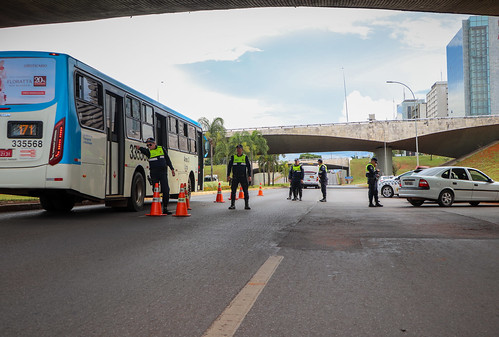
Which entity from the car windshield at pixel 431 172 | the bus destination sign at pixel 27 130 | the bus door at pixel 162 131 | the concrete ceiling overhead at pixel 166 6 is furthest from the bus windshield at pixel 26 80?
the car windshield at pixel 431 172

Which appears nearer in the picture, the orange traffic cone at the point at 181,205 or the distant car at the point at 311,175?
the orange traffic cone at the point at 181,205

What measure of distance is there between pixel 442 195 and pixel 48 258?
14092 mm

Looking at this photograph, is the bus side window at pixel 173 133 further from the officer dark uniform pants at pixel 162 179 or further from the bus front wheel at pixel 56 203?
the bus front wheel at pixel 56 203

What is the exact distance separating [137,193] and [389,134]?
165 feet

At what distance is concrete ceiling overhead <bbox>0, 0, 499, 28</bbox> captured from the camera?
51.6 ft

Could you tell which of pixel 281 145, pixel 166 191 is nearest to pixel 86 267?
pixel 166 191

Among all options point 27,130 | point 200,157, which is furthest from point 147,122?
point 200,157

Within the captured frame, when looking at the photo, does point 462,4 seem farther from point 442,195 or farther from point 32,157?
point 32,157

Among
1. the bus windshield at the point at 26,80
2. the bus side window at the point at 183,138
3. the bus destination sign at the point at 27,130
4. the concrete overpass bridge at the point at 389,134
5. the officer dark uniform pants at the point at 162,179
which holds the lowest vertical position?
the officer dark uniform pants at the point at 162,179

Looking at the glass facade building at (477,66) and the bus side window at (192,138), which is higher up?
the glass facade building at (477,66)

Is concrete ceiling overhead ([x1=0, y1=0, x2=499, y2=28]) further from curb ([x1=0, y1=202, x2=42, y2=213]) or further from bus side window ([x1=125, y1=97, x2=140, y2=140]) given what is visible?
curb ([x1=0, y1=202, x2=42, y2=213])

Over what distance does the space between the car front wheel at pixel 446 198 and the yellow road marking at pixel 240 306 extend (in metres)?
12.8

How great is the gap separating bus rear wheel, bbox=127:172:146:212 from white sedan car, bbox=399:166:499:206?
930 cm

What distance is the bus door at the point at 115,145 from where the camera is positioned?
11.1 m
